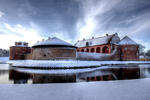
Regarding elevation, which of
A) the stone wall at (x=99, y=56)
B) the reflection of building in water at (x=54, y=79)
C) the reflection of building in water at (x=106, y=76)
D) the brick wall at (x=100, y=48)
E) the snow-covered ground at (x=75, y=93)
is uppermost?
the brick wall at (x=100, y=48)

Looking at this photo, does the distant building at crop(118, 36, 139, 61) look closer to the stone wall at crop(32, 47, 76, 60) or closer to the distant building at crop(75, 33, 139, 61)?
the distant building at crop(75, 33, 139, 61)

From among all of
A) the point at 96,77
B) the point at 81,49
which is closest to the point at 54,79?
the point at 96,77

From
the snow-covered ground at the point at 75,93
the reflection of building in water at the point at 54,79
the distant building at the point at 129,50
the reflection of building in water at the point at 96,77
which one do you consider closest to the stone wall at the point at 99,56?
the distant building at the point at 129,50

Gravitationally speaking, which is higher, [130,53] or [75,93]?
[130,53]

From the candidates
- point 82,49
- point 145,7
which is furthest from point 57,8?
point 82,49

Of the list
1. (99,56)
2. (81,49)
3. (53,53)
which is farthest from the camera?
(81,49)

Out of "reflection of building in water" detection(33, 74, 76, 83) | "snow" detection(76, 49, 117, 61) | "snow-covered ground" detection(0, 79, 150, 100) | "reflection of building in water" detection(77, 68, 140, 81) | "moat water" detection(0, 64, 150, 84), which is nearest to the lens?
"snow-covered ground" detection(0, 79, 150, 100)

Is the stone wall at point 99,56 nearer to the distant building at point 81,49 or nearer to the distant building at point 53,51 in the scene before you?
the distant building at point 81,49

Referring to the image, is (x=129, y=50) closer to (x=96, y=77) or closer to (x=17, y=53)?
(x=96, y=77)

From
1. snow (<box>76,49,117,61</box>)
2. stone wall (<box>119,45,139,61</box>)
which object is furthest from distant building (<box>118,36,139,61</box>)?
snow (<box>76,49,117,61</box>)

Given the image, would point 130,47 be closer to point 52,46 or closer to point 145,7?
point 145,7

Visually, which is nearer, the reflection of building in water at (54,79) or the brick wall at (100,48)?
the reflection of building in water at (54,79)

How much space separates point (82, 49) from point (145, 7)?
94.7 ft

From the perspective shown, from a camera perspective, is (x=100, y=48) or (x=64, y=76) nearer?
(x=64, y=76)
